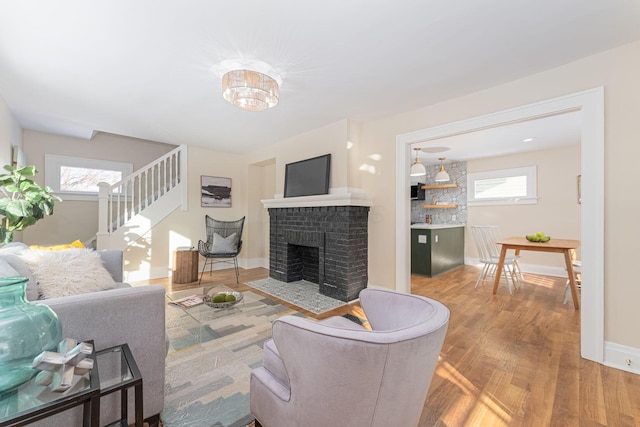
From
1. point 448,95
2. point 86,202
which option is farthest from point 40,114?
point 448,95

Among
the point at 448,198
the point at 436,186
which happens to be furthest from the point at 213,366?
the point at 448,198

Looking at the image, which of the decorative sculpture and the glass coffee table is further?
the glass coffee table

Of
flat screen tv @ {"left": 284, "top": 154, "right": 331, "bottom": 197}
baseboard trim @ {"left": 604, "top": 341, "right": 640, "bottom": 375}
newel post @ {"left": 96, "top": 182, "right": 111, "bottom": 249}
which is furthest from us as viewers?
newel post @ {"left": 96, "top": 182, "right": 111, "bottom": 249}

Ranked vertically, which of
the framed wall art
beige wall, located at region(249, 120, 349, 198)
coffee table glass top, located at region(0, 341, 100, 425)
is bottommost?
coffee table glass top, located at region(0, 341, 100, 425)

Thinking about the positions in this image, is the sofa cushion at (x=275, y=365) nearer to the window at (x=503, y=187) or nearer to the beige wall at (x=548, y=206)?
the beige wall at (x=548, y=206)

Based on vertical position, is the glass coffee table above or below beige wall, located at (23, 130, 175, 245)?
below

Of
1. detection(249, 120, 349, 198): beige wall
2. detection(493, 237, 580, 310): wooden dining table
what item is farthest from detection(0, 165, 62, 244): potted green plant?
detection(493, 237, 580, 310): wooden dining table

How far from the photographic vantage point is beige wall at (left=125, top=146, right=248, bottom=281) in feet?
14.5

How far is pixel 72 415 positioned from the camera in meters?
1.07

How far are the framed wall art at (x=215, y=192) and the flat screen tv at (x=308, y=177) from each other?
1.67m

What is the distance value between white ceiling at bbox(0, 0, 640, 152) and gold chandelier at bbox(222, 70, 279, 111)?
136 mm

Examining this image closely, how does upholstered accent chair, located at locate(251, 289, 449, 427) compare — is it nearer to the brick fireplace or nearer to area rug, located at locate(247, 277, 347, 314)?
area rug, located at locate(247, 277, 347, 314)

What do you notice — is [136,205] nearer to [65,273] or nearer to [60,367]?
[65,273]

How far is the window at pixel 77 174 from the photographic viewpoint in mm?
4465
